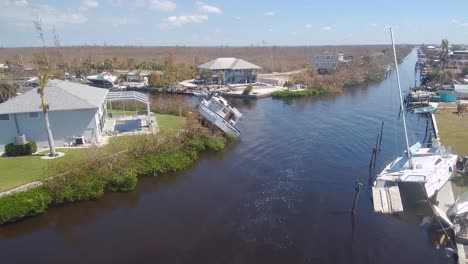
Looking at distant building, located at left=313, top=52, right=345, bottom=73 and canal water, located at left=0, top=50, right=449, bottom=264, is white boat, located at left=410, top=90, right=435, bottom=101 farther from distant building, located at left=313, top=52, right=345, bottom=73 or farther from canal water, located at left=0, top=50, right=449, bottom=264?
distant building, located at left=313, top=52, right=345, bottom=73

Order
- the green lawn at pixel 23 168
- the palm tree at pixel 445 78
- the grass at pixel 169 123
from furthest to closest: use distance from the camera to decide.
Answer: the palm tree at pixel 445 78 → the grass at pixel 169 123 → the green lawn at pixel 23 168

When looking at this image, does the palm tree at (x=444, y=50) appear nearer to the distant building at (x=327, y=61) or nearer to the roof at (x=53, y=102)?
the distant building at (x=327, y=61)

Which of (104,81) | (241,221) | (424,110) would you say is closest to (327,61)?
(424,110)

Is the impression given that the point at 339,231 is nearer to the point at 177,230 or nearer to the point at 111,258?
the point at 177,230

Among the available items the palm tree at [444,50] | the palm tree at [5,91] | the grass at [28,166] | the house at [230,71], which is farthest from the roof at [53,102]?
the palm tree at [444,50]

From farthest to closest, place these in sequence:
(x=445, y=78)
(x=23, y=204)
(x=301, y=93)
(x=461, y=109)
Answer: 1. (x=445, y=78)
2. (x=301, y=93)
3. (x=461, y=109)
4. (x=23, y=204)

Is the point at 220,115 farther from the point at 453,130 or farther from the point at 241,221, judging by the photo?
the point at 453,130
